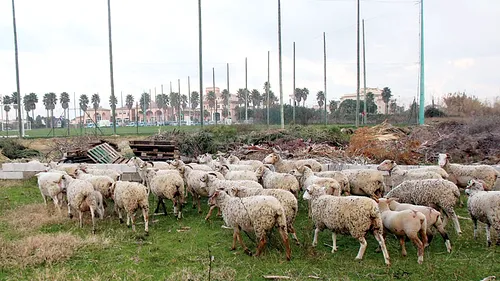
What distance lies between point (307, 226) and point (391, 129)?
15066mm

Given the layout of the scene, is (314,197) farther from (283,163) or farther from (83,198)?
(83,198)

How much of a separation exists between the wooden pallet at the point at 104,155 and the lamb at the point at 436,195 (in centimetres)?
1098

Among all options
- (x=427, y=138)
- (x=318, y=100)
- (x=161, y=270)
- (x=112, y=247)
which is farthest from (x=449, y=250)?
(x=318, y=100)

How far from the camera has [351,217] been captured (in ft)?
22.1

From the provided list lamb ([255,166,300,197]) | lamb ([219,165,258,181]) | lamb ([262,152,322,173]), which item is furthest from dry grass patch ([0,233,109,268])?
lamb ([262,152,322,173])

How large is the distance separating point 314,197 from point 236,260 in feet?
6.62

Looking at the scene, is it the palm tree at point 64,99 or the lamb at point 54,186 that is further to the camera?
the palm tree at point 64,99

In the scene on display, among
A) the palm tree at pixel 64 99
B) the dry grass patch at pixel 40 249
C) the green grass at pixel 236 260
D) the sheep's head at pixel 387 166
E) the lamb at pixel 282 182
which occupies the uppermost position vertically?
the palm tree at pixel 64 99

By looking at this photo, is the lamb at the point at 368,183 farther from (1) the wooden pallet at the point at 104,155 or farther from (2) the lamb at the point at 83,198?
(1) the wooden pallet at the point at 104,155

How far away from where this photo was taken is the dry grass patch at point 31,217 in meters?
9.27

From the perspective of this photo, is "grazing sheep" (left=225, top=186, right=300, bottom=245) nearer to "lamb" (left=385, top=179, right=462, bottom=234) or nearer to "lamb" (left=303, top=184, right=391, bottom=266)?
"lamb" (left=303, top=184, right=391, bottom=266)

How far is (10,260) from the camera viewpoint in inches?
267

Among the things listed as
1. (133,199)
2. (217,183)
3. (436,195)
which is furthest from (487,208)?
(133,199)

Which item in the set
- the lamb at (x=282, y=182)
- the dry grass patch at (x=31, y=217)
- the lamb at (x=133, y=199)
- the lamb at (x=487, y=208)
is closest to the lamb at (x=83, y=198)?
the lamb at (x=133, y=199)
